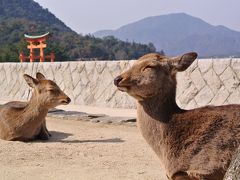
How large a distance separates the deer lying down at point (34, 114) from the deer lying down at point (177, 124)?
3.98 m

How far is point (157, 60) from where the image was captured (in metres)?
3.70

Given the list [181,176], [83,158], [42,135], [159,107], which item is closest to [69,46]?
[42,135]

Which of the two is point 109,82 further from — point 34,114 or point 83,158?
point 83,158

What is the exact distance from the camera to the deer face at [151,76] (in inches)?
142

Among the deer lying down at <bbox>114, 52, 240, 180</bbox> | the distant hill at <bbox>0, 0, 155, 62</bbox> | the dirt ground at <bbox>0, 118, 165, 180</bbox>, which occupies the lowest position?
the distant hill at <bbox>0, 0, 155, 62</bbox>

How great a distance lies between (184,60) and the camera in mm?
3656

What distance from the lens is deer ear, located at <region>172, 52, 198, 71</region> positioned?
3.63 metres

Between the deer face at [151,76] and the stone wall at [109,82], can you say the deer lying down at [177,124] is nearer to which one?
the deer face at [151,76]

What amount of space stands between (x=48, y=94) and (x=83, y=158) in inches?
59.5

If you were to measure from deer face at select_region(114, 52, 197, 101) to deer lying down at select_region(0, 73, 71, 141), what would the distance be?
3.98m

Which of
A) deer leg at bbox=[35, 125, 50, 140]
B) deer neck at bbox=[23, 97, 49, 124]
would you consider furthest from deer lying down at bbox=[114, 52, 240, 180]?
deer leg at bbox=[35, 125, 50, 140]

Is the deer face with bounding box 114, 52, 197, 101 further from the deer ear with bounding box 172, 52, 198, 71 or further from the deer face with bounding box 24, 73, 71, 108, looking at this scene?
the deer face with bounding box 24, 73, 71, 108

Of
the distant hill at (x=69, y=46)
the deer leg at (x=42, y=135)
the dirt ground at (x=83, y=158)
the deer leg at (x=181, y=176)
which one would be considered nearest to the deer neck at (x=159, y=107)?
the deer leg at (x=181, y=176)

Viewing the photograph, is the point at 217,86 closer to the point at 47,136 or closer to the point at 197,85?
the point at 197,85
